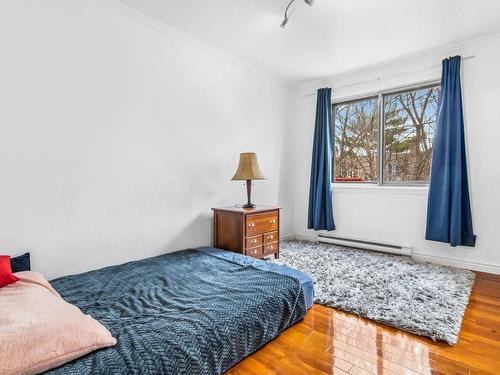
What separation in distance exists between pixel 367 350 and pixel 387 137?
2.91 m

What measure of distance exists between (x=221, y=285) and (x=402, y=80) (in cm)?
328

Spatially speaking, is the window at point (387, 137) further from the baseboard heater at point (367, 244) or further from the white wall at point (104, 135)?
the white wall at point (104, 135)

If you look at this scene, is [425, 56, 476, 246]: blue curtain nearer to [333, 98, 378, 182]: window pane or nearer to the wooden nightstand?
[333, 98, 378, 182]: window pane

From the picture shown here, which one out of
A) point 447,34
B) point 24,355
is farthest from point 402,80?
point 24,355

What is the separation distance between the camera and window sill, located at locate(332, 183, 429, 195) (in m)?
3.45

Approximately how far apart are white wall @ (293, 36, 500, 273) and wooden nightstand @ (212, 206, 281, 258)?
134 cm

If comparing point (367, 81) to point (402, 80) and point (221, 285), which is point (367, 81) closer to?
point (402, 80)

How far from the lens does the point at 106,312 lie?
5.17 feet

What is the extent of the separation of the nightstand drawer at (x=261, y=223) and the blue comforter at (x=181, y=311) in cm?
60

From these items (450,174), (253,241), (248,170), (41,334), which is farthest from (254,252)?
(450,174)

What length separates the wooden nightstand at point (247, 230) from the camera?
2887mm

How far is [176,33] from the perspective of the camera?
9.27 feet

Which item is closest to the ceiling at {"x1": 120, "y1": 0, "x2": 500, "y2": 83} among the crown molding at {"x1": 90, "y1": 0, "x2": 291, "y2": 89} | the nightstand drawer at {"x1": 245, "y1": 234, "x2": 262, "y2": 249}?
the crown molding at {"x1": 90, "y1": 0, "x2": 291, "y2": 89}

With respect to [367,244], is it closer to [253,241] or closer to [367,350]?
[253,241]
